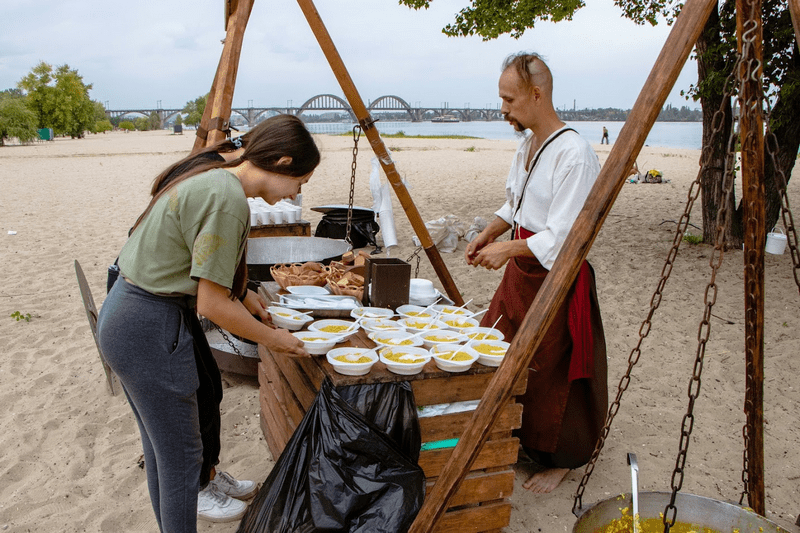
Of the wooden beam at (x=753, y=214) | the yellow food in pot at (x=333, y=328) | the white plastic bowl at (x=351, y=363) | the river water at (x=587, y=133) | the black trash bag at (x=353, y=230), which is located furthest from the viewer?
the river water at (x=587, y=133)

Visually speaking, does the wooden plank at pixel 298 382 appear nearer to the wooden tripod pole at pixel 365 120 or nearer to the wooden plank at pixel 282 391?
the wooden plank at pixel 282 391

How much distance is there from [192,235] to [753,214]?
5.64 feet

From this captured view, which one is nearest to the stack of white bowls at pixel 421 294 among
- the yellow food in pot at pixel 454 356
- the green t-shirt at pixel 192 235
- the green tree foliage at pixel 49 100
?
the yellow food in pot at pixel 454 356

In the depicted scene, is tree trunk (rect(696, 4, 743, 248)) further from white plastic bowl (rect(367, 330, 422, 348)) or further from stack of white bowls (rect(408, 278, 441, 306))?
white plastic bowl (rect(367, 330, 422, 348))

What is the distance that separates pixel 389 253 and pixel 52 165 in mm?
18482

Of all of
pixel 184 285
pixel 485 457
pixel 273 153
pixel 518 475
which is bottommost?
pixel 518 475

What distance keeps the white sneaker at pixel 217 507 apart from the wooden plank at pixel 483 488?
3.09 feet

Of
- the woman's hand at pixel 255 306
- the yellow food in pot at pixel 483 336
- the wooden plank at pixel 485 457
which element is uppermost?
the woman's hand at pixel 255 306

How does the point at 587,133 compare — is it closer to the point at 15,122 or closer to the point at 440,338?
the point at 15,122

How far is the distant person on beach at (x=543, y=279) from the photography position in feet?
8.03

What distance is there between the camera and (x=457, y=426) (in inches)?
87.0

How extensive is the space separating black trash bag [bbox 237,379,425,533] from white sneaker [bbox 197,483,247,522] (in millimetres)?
661

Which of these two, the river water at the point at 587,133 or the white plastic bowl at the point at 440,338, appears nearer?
the white plastic bowl at the point at 440,338

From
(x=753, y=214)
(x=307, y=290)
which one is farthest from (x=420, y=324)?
(x=753, y=214)
